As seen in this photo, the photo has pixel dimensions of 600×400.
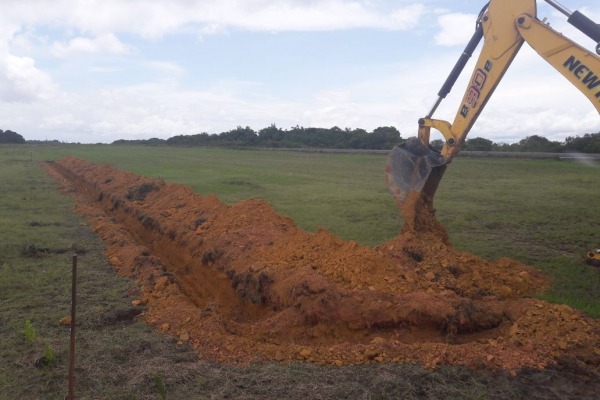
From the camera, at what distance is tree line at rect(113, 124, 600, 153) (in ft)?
132

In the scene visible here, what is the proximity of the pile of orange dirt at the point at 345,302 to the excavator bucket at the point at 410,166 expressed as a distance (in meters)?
0.98

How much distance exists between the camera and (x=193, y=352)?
5410 mm

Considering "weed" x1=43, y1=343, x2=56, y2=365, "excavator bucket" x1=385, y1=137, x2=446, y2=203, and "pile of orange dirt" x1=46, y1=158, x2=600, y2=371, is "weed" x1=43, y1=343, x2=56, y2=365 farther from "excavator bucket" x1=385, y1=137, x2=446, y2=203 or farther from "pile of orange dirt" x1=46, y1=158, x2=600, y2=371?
"excavator bucket" x1=385, y1=137, x2=446, y2=203

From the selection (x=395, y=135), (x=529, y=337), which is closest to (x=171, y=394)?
(x=529, y=337)

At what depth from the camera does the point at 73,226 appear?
1259 cm

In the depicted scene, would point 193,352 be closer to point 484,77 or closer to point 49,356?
point 49,356

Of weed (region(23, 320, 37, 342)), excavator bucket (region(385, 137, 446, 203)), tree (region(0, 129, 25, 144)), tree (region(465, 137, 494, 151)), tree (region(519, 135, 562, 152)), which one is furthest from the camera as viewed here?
tree (region(0, 129, 25, 144))

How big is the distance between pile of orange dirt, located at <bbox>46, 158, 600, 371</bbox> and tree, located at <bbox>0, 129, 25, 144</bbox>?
99955mm

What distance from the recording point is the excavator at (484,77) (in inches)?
296

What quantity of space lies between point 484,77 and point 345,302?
15.0ft

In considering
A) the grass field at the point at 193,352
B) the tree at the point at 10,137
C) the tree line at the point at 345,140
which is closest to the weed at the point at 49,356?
the grass field at the point at 193,352

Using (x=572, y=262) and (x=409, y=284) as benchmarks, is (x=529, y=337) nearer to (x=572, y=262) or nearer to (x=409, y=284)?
(x=409, y=284)

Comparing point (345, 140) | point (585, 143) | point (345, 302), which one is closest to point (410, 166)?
point (345, 302)

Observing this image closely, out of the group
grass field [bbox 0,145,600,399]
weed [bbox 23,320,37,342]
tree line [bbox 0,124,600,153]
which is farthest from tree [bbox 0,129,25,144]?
weed [bbox 23,320,37,342]
